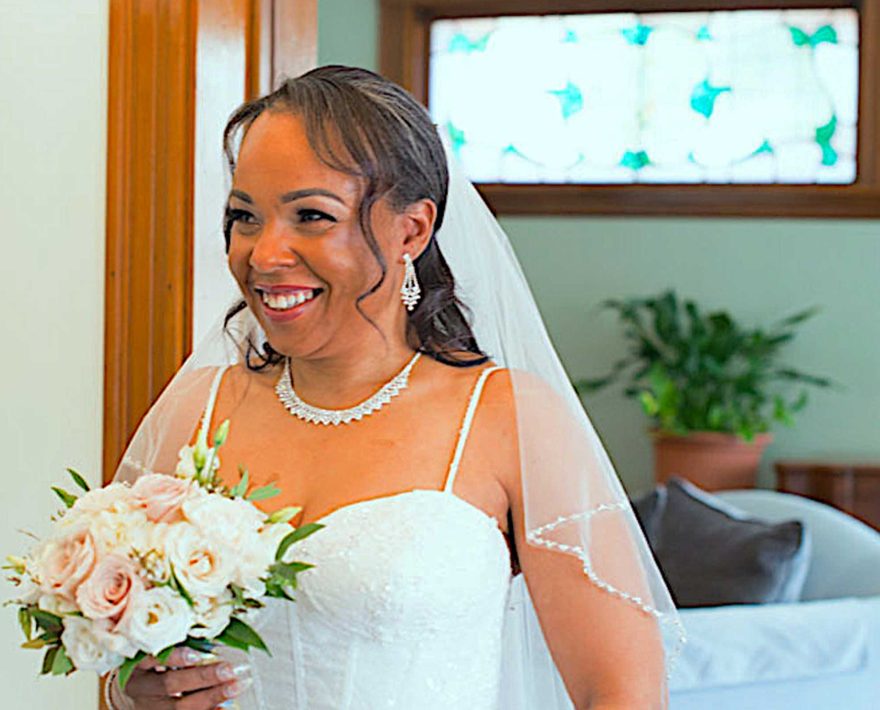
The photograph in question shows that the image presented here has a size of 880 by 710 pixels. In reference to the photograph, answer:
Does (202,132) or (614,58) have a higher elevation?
(614,58)

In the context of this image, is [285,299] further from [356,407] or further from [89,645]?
[89,645]

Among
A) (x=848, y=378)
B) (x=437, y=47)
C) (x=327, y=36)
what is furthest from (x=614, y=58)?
(x=848, y=378)

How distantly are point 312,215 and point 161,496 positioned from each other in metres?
0.40

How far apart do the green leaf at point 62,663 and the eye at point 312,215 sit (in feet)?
1.83

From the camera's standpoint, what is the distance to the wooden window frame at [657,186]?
6031 mm

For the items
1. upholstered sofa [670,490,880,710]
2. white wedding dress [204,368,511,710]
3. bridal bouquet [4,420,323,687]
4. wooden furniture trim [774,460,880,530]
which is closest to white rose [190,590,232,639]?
bridal bouquet [4,420,323,687]

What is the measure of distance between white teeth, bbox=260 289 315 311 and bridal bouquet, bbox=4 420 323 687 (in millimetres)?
223

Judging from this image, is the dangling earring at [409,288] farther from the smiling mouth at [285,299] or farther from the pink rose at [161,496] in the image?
the pink rose at [161,496]

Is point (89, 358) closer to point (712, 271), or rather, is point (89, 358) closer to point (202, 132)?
point (202, 132)

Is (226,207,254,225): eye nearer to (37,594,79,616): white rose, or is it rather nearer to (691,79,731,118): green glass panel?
(37,594,79,616): white rose

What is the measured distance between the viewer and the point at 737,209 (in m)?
6.18

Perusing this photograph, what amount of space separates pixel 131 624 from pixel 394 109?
70cm

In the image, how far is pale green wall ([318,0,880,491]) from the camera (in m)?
6.10

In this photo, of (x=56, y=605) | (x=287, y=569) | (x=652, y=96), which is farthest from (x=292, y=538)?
(x=652, y=96)
